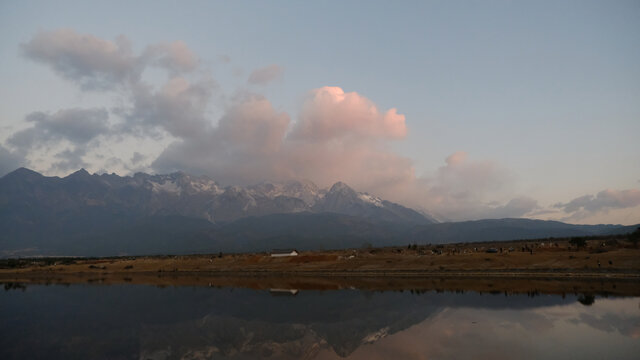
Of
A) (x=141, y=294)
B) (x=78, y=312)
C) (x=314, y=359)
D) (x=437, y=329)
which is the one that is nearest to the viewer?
(x=314, y=359)

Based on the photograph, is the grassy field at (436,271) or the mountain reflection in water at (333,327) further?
the grassy field at (436,271)

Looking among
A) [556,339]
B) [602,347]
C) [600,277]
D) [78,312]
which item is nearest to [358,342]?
[556,339]

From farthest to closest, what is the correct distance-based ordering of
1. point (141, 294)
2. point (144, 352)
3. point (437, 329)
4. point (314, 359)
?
point (141, 294) → point (437, 329) → point (144, 352) → point (314, 359)

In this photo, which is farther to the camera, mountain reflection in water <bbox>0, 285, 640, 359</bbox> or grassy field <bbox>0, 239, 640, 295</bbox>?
grassy field <bbox>0, 239, 640, 295</bbox>

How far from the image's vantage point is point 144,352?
38531mm

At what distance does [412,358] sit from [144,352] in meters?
22.7

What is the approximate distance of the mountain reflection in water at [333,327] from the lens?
35469mm

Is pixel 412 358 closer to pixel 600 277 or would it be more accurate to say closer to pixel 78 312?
pixel 78 312

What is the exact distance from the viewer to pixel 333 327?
159ft

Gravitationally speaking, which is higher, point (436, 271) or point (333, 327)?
point (436, 271)

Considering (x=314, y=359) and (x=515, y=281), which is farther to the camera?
(x=515, y=281)

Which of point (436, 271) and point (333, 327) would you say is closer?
point (333, 327)

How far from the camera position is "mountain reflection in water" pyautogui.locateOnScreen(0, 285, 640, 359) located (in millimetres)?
35469

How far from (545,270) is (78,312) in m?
83.9
